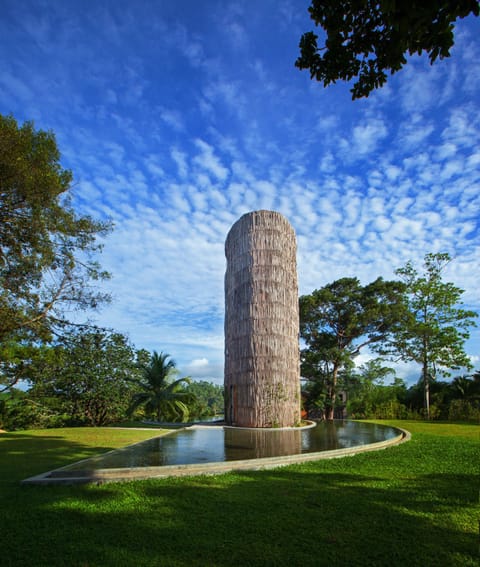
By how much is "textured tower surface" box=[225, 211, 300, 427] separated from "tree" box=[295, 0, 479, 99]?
9.63 metres

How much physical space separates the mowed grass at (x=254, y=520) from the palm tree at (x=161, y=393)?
1445cm

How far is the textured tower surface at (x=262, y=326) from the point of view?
12125mm

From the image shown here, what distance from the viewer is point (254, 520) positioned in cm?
315

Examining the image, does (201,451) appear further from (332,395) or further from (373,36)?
(332,395)

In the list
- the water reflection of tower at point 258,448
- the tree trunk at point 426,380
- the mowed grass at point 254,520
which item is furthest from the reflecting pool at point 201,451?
the tree trunk at point 426,380

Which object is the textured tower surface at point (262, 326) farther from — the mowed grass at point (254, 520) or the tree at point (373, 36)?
the tree at point (373, 36)

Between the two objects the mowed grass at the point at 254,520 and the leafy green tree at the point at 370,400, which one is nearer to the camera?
the mowed grass at the point at 254,520

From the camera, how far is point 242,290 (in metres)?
13.1

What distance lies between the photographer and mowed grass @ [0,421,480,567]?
2529mm

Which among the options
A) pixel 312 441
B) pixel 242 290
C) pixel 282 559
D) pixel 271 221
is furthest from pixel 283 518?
pixel 271 221

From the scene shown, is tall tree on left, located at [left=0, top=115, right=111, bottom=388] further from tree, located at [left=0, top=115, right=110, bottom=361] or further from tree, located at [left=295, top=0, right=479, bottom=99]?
tree, located at [left=295, top=0, right=479, bottom=99]

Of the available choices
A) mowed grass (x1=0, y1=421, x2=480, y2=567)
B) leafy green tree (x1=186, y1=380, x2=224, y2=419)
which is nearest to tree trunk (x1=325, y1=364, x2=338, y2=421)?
mowed grass (x1=0, y1=421, x2=480, y2=567)

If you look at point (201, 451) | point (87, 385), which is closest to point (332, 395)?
point (87, 385)

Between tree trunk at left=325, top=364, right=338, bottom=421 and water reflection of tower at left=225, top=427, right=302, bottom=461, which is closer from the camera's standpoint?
water reflection of tower at left=225, top=427, right=302, bottom=461
